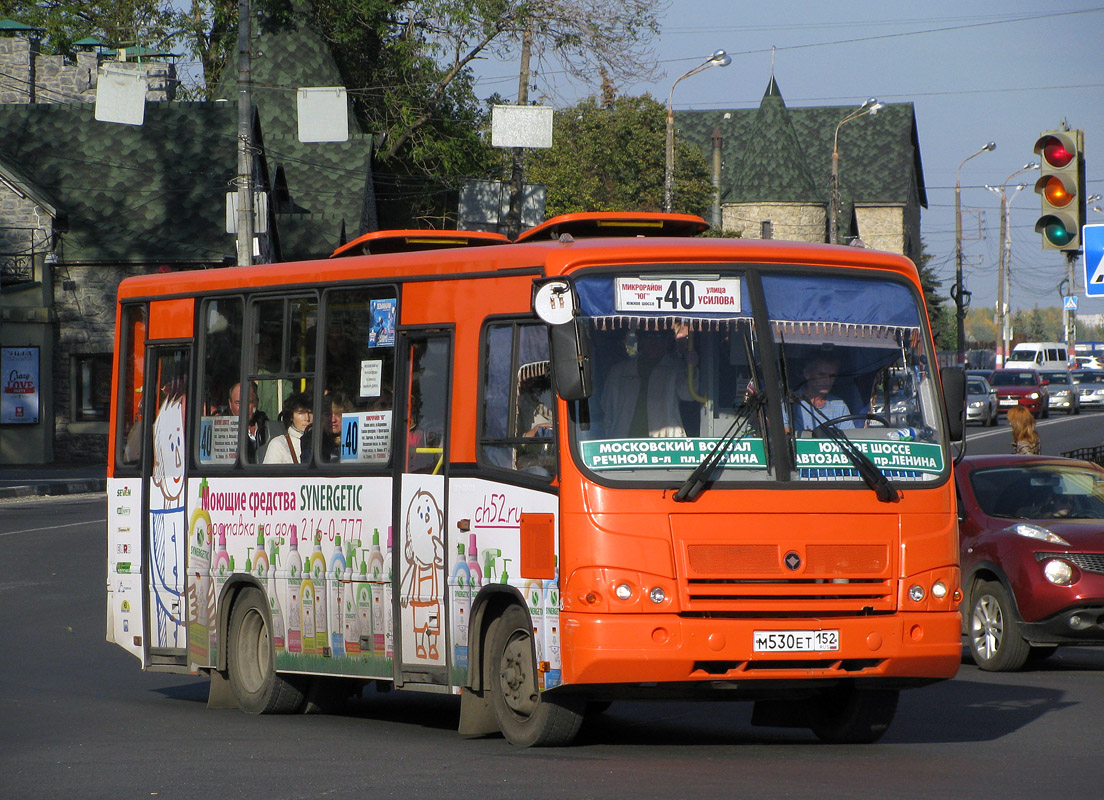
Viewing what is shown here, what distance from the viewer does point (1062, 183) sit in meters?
12.3

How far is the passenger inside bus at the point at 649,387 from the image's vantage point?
852cm

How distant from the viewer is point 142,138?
4716 centimetres

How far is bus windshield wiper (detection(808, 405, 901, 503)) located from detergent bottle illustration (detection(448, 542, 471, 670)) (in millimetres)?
1995

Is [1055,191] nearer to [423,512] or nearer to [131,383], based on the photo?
[423,512]

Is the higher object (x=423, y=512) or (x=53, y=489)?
(x=423, y=512)

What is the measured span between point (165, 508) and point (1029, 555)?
6053mm

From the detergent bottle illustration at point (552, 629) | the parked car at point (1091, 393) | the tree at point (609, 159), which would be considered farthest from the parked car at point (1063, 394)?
the detergent bottle illustration at point (552, 629)

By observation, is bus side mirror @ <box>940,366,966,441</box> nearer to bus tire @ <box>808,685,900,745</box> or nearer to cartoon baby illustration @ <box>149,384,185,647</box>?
bus tire @ <box>808,685,900,745</box>

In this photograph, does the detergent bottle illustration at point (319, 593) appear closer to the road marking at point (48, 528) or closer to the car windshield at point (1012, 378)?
the road marking at point (48, 528)

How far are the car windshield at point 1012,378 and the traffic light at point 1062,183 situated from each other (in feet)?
154

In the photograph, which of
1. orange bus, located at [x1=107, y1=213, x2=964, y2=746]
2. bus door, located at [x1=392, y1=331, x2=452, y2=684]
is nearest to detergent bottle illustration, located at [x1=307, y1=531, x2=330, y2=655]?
orange bus, located at [x1=107, y1=213, x2=964, y2=746]

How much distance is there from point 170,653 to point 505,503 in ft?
13.4

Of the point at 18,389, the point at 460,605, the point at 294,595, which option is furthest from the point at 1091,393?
the point at 460,605

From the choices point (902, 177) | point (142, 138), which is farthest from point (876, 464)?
point (902, 177)
